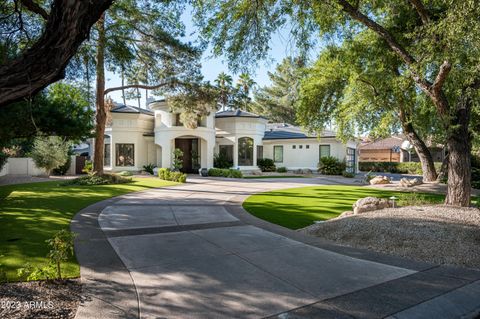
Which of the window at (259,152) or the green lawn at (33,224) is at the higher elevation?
the window at (259,152)

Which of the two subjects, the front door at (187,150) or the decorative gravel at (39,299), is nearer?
the decorative gravel at (39,299)

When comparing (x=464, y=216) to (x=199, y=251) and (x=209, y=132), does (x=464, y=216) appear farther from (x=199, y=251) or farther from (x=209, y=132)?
(x=209, y=132)

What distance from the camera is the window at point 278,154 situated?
1326 inches

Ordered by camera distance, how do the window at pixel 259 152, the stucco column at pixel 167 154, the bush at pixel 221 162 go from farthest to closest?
the window at pixel 259 152
the bush at pixel 221 162
the stucco column at pixel 167 154

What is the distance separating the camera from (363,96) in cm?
1548

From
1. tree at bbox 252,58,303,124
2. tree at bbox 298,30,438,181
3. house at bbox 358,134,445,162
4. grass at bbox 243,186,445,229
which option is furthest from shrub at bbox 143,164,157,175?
house at bbox 358,134,445,162

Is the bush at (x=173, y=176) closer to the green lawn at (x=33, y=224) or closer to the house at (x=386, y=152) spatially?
the green lawn at (x=33, y=224)

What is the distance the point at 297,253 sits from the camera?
19.9 feet

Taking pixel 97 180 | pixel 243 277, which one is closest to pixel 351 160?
pixel 97 180

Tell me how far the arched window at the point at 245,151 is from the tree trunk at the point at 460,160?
20788 mm

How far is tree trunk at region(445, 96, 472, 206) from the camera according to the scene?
31.9ft

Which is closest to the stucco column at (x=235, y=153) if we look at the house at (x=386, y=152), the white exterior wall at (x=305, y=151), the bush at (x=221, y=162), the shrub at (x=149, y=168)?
the bush at (x=221, y=162)

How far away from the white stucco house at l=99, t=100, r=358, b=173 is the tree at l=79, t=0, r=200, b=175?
8296mm

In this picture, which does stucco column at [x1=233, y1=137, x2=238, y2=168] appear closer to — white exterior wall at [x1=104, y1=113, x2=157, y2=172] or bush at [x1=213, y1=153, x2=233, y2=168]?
bush at [x1=213, y1=153, x2=233, y2=168]
